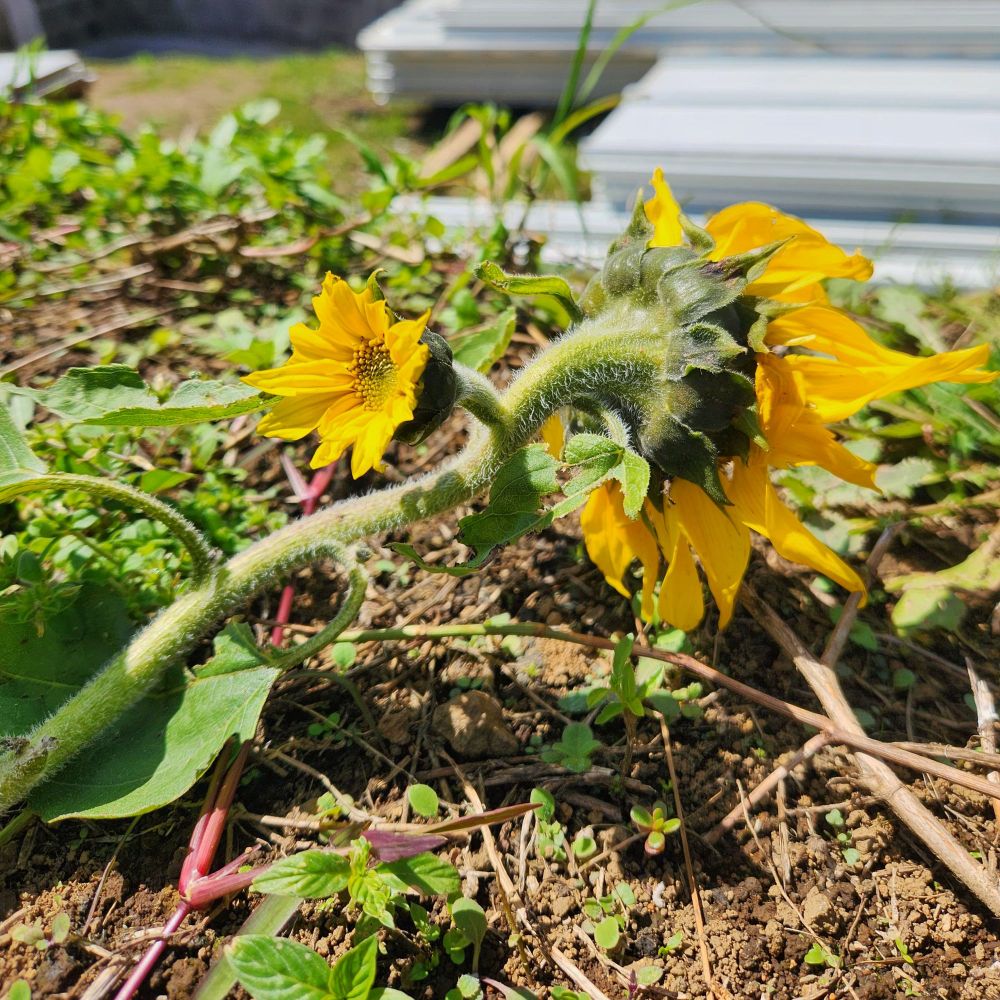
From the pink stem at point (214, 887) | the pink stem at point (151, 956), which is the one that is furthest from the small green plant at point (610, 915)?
the pink stem at point (151, 956)

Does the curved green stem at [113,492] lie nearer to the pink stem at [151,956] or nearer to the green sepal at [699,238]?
the pink stem at [151,956]

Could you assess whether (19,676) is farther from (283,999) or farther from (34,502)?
(283,999)

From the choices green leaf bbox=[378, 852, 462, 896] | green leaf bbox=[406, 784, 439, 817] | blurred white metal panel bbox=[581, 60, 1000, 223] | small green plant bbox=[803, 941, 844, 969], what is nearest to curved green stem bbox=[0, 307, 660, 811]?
green leaf bbox=[406, 784, 439, 817]

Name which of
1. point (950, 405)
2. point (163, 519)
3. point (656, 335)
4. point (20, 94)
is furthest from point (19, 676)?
point (20, 94)

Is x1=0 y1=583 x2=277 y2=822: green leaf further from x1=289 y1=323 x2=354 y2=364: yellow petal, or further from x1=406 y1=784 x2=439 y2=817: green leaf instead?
x1=289 y1=323 x2=354 y2=364: yellow petal

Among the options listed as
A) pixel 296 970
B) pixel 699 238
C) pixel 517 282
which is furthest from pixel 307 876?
pixel 699 238

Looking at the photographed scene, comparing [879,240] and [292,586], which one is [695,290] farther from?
[879,240]
